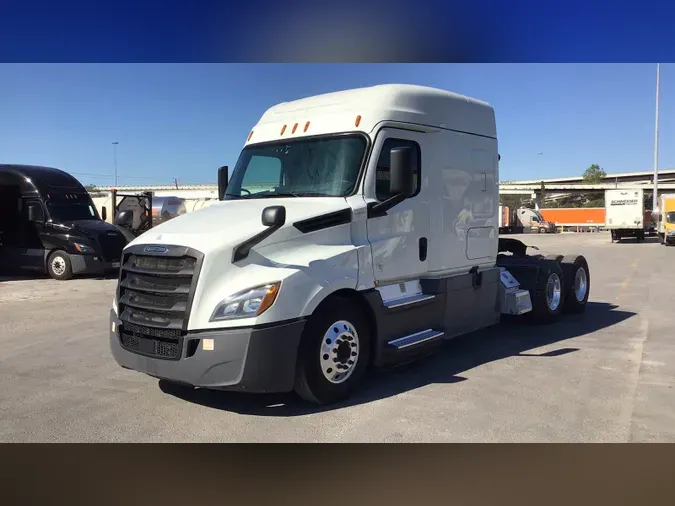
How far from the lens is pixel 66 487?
155 inches

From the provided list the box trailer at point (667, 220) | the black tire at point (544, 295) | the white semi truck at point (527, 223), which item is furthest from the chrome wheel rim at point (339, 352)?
the white semi truck at point (527, 223)

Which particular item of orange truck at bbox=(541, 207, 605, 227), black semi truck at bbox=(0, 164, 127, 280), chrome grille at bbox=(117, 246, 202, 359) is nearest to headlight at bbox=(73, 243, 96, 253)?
black semi truck at bbox=(0, 164, 127, 280)

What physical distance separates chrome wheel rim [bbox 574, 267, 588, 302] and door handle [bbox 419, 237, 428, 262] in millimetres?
4587

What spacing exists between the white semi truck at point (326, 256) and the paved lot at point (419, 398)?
0.38 metres

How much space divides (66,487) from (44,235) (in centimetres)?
1366

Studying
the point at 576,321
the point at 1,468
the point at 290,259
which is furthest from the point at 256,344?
the point at 576,321

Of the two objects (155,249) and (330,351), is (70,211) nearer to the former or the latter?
(155,249)

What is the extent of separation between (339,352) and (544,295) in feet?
15.4

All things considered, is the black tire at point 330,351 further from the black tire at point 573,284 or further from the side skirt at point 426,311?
the black tire at point 573,284

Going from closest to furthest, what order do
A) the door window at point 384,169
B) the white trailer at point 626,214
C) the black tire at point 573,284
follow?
the door window at point 384,169
the black tire at point 573,284
the white trailer at point 626,214

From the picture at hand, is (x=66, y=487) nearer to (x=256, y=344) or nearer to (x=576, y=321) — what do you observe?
(x=256, y=344)

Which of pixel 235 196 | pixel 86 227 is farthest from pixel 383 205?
pixel 86 227

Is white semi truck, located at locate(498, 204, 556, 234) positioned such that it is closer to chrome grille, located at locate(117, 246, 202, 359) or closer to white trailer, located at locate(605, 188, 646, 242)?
white trailer, located at locate(605, 188, 646, 242)

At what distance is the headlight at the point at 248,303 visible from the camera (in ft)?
15.7
